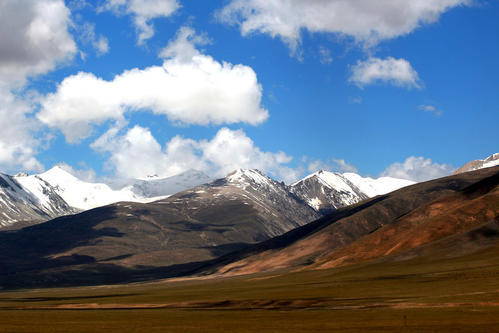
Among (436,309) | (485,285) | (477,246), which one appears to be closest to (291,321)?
(436,309)

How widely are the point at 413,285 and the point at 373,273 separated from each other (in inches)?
1669

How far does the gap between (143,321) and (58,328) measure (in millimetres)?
12655

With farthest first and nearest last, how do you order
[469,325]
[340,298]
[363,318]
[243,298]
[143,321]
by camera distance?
[243,298], [340,298], [143,321], [363,318], [469,325]

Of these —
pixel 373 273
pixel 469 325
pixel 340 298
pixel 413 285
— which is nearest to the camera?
pixel 469 325

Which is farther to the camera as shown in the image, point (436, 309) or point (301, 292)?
point (301, 292)

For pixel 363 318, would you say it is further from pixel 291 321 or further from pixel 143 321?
pixel 143 321

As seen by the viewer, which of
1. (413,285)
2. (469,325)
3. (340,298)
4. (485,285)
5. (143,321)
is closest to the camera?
(469,325)

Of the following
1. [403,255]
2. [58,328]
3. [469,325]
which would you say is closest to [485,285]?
[469,325]

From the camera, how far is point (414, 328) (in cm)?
5941

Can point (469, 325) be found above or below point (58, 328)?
below

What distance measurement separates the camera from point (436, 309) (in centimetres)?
7406

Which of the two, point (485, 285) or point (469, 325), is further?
point (485, 285)

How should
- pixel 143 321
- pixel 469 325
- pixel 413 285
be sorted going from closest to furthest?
pixel 469 325, pixel 143 321, pixel 413 285

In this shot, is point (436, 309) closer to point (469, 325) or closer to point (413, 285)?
point (469, 325)
